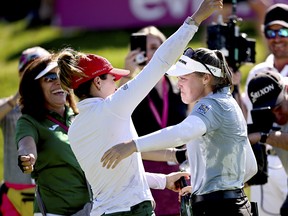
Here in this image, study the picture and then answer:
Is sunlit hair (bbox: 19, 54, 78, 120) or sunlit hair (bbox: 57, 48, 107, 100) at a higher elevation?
sunlit hair (bbox: 57, 48, 107, 100)

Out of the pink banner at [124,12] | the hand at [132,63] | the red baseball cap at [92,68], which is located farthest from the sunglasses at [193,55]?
the pink banner at [124,12]

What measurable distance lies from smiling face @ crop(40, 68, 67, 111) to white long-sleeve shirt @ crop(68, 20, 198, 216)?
116 cm

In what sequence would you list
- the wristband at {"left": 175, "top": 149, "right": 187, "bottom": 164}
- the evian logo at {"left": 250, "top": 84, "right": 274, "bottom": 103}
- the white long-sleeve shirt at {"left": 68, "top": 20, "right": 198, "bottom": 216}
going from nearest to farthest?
the white long-sleeve shirt at {"left": 68, "top": 20, "right": 198, "bottom": 216} < the wristband at {"left": 175, "top": 149, "right": 187, "bottom": 164} < the evian logo at {"left": 250, "top": 84, "right": 274, "bottom": 103}

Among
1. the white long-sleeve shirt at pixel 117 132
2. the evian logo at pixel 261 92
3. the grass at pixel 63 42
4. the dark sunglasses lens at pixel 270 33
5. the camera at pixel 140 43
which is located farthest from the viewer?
the grass at pixel 63 42

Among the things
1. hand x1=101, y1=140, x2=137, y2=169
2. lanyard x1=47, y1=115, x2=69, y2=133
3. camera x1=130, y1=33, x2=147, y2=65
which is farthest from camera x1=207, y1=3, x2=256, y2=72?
hand x1=101, y1=140, x2=137, y2=169

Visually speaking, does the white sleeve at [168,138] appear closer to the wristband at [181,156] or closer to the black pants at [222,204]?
the black pants at [222,204]

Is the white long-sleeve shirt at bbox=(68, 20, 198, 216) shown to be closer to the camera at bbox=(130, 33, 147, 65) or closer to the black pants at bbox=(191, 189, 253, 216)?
the black pants at bbox=(191, 189, 253, 216)

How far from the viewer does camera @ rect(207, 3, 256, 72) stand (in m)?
7.84

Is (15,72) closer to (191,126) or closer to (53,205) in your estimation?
(53,205)

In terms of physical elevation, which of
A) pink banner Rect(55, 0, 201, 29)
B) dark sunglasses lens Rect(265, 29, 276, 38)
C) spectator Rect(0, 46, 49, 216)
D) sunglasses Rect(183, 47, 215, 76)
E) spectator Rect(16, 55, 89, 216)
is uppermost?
sunglasses Rect(183, 47, 215, 76)

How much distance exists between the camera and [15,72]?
15.9 meters

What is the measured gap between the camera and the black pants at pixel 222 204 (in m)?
5.87

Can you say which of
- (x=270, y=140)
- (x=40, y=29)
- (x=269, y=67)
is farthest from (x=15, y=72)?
(x=270, y=140)

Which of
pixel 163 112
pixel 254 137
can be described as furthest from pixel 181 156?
pixel 163 112
